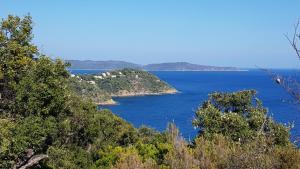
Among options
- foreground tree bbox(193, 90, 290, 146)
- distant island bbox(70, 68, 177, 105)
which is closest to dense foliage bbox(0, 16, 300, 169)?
foreground tree bbox(193, 90, 290, 146)

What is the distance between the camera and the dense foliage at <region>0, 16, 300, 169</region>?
1333 cm

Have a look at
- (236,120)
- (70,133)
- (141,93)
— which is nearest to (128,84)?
(141,93)

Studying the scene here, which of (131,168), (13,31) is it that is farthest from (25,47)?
(131,168)

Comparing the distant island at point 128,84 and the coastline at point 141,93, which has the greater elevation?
the distant island at point 128,84

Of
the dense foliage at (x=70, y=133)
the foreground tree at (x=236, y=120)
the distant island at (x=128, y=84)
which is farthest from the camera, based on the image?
the distant island at (x=128, y=84)

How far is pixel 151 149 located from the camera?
24156 millimetres

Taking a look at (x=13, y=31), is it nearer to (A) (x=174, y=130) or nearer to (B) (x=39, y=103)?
(B) (x=39, y=103)

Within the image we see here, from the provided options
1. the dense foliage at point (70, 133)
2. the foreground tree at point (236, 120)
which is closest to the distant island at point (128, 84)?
the foreground tree at point (236, 120)

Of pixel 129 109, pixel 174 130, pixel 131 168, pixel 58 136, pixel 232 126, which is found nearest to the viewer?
pixel 131 168

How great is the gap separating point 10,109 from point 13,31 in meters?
3.70

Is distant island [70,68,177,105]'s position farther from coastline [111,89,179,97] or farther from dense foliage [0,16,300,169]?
dense foliage [0,16,300,169]

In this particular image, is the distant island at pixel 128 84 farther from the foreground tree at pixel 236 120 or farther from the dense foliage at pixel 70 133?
the dense foliage at pixel 70 133

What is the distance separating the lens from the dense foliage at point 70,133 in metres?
13.3

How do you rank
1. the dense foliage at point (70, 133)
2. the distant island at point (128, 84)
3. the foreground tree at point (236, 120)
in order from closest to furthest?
the dense foliage at point (70, 133), the foreground tree at point (236, 120), the distant island at point (128, 84)
